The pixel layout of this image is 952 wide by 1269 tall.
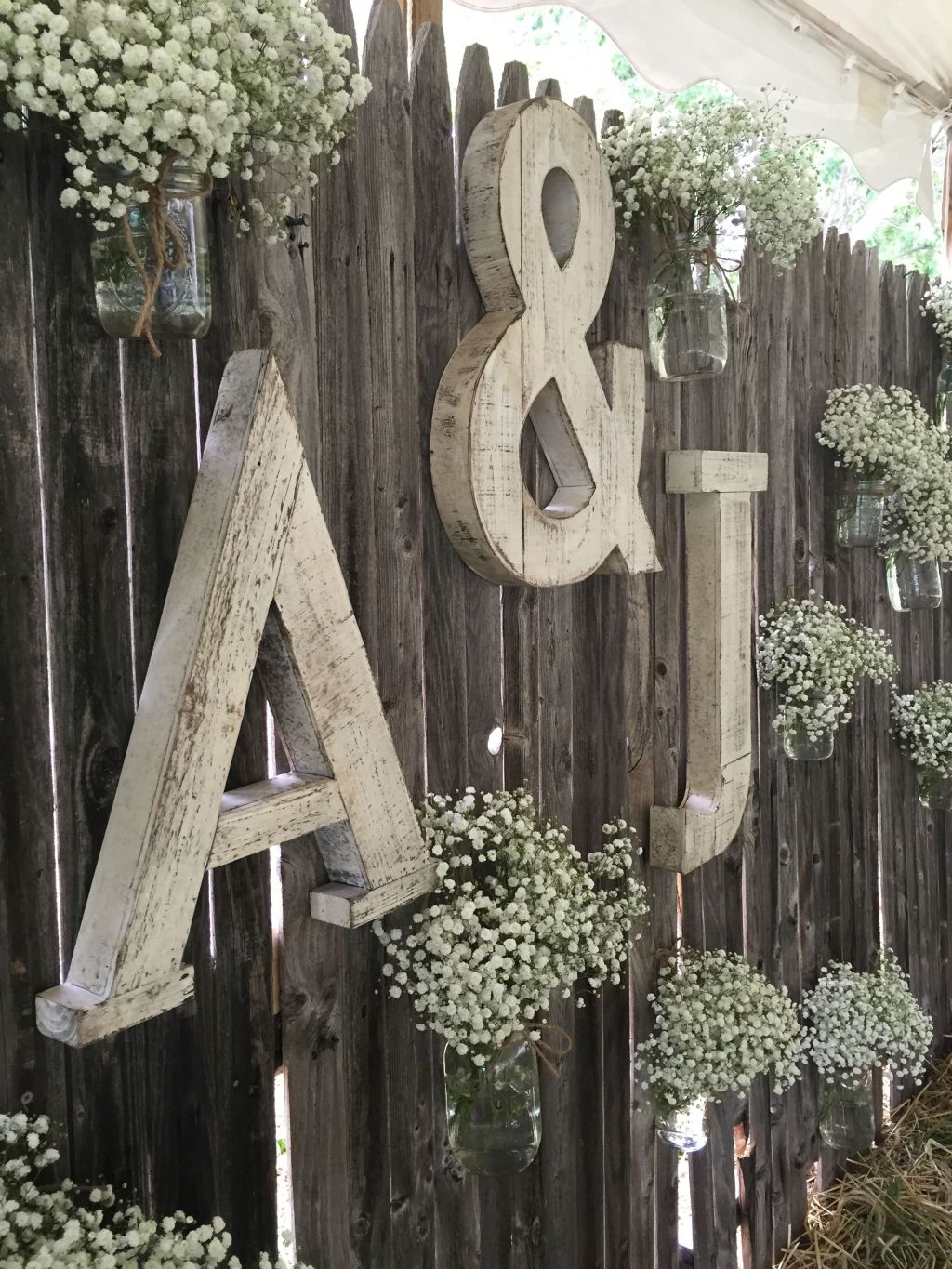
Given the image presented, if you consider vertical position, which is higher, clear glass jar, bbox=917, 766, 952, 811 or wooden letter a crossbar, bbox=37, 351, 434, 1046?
wooden letter a crossbar, bbox=37, 351, 434, 1046

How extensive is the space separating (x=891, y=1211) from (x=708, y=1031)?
1.07 meters

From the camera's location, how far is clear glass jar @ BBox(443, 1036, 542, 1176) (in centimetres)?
152

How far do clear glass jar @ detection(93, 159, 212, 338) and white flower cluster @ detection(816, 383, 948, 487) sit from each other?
1.74m

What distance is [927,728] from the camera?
2758mm

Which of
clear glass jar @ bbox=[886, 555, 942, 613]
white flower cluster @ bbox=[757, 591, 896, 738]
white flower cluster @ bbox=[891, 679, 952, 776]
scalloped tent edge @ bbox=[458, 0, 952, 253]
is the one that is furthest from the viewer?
white flower cluster @ bbox=[891, 679, 952, 776]

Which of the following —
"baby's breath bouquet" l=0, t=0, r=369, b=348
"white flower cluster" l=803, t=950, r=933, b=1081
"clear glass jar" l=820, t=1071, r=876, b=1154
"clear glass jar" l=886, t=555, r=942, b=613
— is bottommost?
"clear glass jar" l=820, t=1071, r=876, b=1154

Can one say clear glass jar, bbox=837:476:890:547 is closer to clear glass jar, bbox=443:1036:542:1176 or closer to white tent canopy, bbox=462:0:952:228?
white tent canopy, bbox=462:0:952:228

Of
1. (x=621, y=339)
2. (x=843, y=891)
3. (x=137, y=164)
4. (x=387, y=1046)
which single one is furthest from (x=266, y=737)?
(x=843, y=891)

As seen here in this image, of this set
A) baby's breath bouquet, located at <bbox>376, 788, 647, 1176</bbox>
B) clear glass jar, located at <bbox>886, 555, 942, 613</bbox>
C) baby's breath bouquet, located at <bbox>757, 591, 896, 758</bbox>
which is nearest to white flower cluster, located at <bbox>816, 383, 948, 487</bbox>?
clear glass jar, located at <bbox>886, 555, 942, 613</bbox>

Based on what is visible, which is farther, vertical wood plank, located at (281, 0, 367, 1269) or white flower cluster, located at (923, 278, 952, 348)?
white flower cluster, located at (923, 278, 952, 348)

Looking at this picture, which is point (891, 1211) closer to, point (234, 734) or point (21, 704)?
point (234, 734)

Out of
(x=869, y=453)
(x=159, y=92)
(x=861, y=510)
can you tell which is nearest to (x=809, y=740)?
(x=861, y=510)

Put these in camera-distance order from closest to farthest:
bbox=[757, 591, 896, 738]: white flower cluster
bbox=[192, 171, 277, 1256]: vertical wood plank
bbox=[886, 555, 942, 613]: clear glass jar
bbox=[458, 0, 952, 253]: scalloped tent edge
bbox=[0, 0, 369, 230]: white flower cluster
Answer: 1. bbox=[0, 0, 369, 230]: white flower cluster
2. bbox=[192, 171, 277, 1256]: vertical wood plank
3. bbox=[458, 0, 952, 253]: scalloped tent edge
4. bbox=[757, 591, 896, 738]: white flower cluster
5. bbox=[886, 555, 942, 613]: clear glass jar

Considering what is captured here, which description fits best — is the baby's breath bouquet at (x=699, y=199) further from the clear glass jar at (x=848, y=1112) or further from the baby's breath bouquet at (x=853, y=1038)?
the clear glass jar at (x=848, y=1112)
